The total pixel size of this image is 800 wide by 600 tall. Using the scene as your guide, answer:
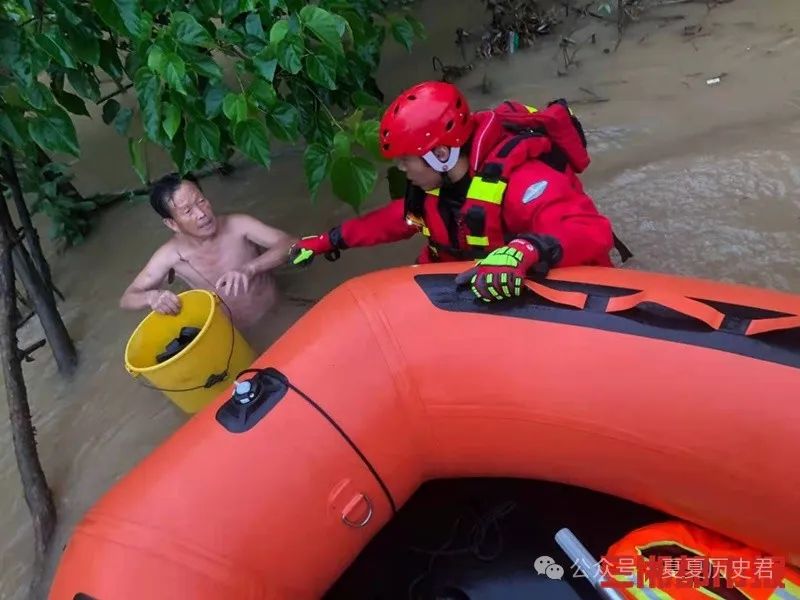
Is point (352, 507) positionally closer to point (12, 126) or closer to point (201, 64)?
point (201, 64)

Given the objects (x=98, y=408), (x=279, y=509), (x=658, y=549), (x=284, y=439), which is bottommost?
(x=98, y=408)

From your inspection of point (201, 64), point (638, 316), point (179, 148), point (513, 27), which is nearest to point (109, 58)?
point (179, 148)

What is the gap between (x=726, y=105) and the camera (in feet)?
10.6

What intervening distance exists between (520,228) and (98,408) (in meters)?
1.79

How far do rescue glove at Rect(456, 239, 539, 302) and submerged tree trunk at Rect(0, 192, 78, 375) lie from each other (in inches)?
73.4

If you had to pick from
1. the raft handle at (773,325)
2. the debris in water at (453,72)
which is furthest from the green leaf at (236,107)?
the debris in water at (453,72)

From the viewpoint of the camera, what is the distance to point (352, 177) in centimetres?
236

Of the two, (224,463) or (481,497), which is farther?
(481,497)

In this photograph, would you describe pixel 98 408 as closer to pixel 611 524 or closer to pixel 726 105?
pixel 611 524

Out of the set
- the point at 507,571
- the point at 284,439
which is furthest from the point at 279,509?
the point at 507,571

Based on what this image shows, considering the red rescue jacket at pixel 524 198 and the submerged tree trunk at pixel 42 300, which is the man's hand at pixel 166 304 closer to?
the submerged tree trunk at pixel 42 300

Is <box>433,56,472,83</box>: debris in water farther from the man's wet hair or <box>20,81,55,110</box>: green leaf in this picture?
<box>20,81,55,110</box>: green leaf

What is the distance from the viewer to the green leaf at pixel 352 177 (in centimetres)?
235

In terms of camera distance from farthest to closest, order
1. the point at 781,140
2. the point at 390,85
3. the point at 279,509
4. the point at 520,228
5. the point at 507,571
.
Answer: the point at 390,85 → the point at 781,140 → the point at 520,228 → the point at 507,571 → the point at 279,509
